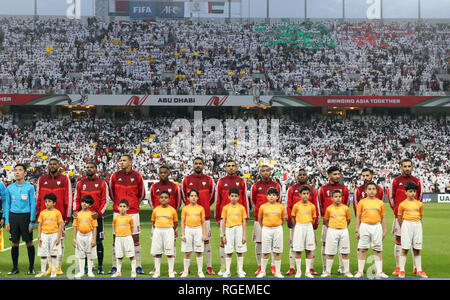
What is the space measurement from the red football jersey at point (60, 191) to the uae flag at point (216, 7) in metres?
41.8

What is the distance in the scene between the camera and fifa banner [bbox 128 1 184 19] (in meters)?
48.8

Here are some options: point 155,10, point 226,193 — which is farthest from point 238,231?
point 155,10

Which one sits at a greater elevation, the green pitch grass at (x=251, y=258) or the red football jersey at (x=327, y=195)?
the red football jersey at (x=327, y=195)

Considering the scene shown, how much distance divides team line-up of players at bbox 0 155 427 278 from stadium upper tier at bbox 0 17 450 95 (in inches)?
1197

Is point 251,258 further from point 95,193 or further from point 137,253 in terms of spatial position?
point 95,193

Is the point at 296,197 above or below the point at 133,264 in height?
above

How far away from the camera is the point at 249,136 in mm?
39594

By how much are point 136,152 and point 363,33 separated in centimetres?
2257

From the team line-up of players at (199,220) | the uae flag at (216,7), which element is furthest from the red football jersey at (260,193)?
the uae flag at (216,7)

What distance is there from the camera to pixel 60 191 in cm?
1039

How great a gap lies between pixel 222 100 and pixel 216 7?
13849 mm

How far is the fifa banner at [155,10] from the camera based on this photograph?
48812 millimetres

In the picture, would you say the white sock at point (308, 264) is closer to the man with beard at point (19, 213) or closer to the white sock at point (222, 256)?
the white sock at point (222, 256)

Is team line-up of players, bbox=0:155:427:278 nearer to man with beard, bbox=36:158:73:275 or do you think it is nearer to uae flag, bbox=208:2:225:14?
man with beard, bbox=36:158:73:275
